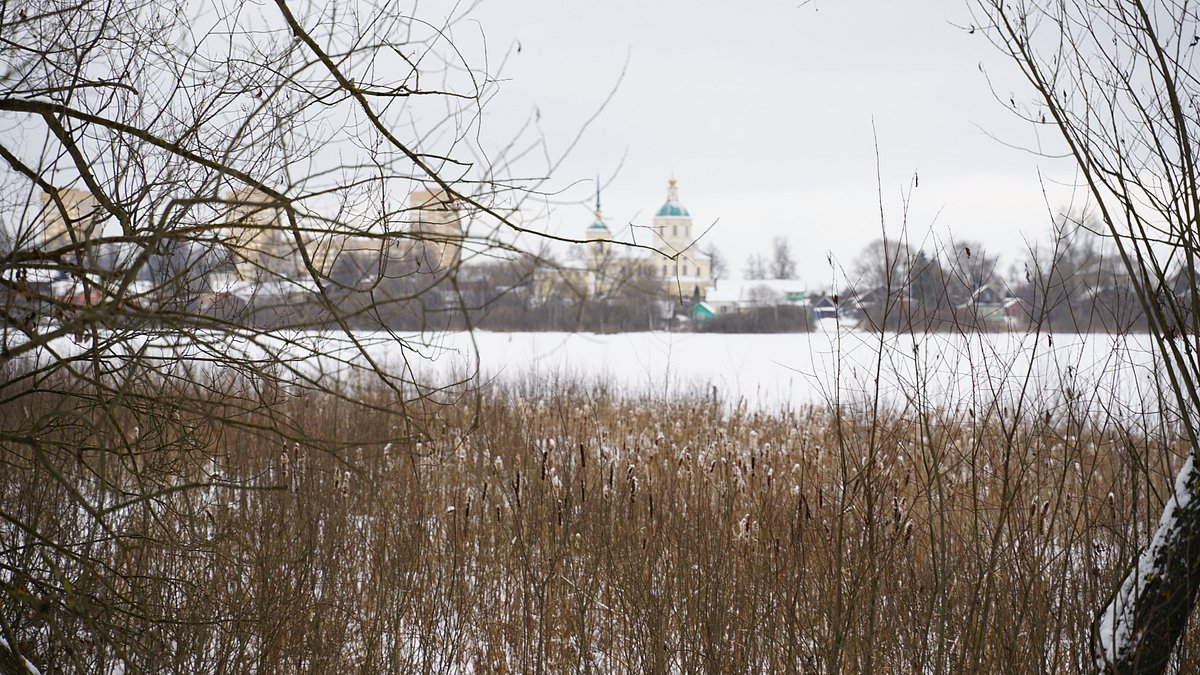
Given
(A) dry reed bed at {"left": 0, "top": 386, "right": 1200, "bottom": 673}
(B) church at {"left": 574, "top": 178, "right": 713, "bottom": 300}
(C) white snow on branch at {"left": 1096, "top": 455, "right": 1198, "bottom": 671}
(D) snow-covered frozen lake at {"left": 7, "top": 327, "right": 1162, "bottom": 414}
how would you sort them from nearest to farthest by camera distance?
(B) church at {"left": 574, "top": 178, "right": 713, "bottom": 300} < (C) white snow on branch at {"left": 1096, "top": 455, "right": 1198, "bottom": 671} < (D) snow-covered frozen lake at {"left": 7, "top": 327, "right": 1162, "bottom": 414} < (A) dry reed bed at {"left": 0, "top": 386, "right": 1200, "bottom": 673}

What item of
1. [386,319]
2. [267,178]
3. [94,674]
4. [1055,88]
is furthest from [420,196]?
[94,674]

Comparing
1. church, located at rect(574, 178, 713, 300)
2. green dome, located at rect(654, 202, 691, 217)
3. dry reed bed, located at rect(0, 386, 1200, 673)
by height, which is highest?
green dome, located at rect(654, 202, 691, 217)

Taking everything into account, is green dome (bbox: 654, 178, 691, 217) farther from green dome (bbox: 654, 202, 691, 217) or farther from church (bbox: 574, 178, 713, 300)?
church (bbox: 574, 178, 713, 300)

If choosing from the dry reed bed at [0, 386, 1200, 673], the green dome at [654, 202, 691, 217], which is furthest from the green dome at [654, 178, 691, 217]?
the dry reed bed at [0, 386, 1200, 673]

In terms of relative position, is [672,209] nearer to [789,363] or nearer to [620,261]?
[789,363]

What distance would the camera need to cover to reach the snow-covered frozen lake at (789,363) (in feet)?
9.41

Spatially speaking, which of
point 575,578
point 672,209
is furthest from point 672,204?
point 575,578

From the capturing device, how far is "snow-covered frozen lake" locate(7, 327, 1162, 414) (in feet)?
9.41

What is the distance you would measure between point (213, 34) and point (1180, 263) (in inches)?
128

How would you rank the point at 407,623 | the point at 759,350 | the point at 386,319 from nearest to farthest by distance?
the point at 386,319 → the point at 407,623 → the point at 759,350

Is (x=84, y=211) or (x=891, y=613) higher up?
(x=84, y=211)

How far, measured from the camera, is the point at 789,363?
22.6 meters

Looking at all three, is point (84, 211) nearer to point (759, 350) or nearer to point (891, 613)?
point (891, 613)

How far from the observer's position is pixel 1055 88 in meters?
2.84
